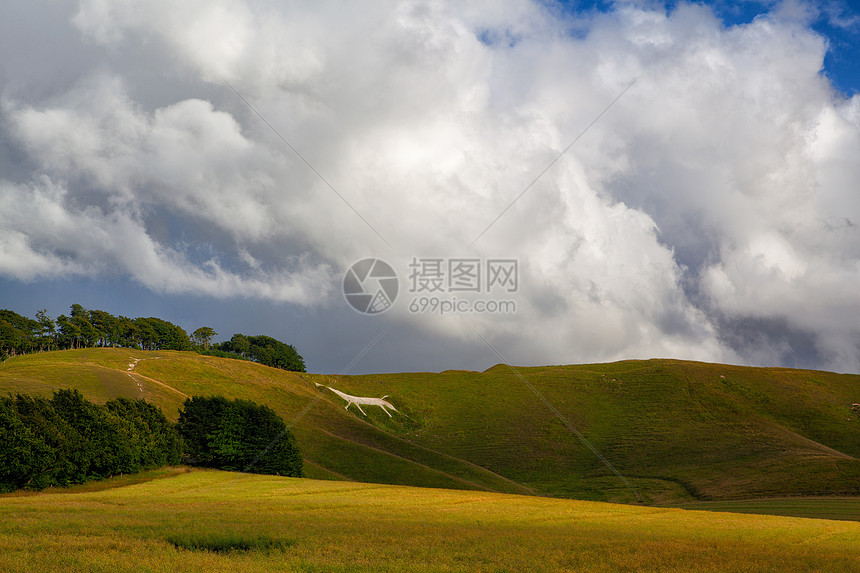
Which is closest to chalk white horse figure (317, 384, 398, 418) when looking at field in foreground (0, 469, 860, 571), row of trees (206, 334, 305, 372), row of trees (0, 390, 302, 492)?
row of trees (0, 390, 302, 492)

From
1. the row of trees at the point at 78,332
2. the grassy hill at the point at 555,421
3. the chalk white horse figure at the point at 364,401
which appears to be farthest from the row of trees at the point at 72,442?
the row of trees at the point at 78,332

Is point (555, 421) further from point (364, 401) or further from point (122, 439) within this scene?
point (122, 439)

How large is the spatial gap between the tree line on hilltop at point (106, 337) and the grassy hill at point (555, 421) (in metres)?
45.1

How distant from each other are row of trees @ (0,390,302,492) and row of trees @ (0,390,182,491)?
0.06m

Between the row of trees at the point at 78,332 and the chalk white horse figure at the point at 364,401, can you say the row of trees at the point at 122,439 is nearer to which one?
the chalk white horse figure at the point at 364,401

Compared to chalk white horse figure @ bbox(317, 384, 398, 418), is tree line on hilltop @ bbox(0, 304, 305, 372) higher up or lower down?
higher up

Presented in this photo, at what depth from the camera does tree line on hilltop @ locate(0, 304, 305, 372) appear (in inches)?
6540

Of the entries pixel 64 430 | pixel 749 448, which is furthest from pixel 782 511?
pixel 64 430

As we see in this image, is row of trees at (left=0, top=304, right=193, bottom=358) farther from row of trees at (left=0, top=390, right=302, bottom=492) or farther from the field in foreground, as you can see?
the field in foreground

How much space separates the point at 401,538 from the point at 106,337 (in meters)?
195

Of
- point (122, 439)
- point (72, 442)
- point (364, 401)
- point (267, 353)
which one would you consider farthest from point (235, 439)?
point (267, 353)

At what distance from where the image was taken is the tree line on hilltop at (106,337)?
545 ft

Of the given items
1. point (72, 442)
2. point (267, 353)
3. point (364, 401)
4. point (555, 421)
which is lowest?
point (72, 442)

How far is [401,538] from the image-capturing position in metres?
22.4
